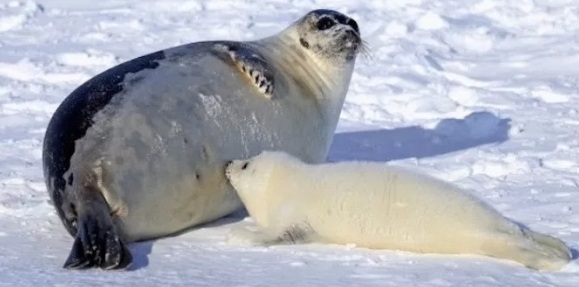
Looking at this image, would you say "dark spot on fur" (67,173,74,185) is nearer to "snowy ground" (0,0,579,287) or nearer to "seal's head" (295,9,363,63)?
"snowy ground" (0,0,579,287)

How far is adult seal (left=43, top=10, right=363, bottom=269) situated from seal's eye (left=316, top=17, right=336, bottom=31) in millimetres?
86

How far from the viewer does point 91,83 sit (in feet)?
14.0

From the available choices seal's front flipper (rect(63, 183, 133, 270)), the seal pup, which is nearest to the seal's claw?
seal's front flipper (rect(63, 183, 133, 270))

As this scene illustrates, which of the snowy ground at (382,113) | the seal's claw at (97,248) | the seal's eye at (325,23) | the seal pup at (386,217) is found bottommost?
the snowy ground at (382,113)

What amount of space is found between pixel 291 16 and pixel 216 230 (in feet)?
13.5

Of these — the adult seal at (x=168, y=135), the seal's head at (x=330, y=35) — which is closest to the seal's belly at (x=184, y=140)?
the adult seal at (x=168, y=135)

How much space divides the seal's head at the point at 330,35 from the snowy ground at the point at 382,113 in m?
0.42

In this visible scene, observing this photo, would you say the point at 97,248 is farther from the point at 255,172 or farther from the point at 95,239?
the point at 255,172

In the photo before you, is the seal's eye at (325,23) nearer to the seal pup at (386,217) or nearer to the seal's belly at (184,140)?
the seal's belly at (184,140)

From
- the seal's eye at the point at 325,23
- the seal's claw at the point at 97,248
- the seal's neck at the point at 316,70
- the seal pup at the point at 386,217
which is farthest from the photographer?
the seal's eye at the point at 325,23

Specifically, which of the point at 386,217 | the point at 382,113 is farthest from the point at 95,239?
the point at 382,113

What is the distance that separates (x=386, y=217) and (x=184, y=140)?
0.68 meters

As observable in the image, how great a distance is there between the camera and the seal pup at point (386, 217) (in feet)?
12.2

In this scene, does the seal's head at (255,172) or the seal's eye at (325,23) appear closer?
the seal's head at (255,172)
